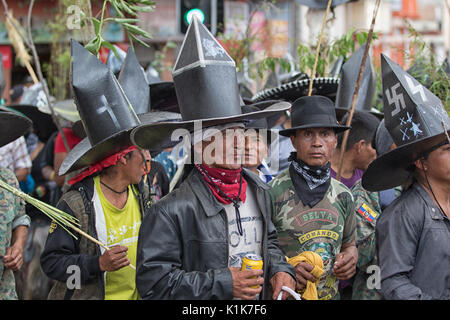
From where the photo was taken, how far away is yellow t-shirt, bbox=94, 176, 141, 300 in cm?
350

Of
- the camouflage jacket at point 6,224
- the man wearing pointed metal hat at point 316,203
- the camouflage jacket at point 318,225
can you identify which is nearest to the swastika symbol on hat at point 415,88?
the man wearing pointed metal hat at point 316,203

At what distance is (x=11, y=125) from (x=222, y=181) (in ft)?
4.49

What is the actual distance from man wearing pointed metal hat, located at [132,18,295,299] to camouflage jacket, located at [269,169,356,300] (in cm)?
45

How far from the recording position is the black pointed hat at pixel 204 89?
279cm

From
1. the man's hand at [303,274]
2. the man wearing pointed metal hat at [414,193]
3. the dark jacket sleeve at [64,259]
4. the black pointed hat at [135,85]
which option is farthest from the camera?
the black pointed hat at [135,85]

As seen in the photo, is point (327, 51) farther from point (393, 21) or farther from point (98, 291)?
point (393, 21)

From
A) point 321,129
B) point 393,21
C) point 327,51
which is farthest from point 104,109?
point 393,21

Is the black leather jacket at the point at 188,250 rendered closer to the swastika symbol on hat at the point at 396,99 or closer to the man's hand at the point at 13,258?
the swastika symbol on hat at the point at 396,99

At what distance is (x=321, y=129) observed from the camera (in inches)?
144

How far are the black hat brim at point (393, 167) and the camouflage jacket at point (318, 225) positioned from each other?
32 centimetres

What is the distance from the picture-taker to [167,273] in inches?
103

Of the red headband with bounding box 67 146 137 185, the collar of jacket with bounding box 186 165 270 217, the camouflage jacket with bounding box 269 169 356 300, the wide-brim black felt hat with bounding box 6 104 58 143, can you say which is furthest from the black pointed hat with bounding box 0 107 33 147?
the wide-brim black felt hat with bounding box 6 104 58 143

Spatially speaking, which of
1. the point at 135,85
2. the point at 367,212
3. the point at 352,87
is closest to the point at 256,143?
the point at 367,212
